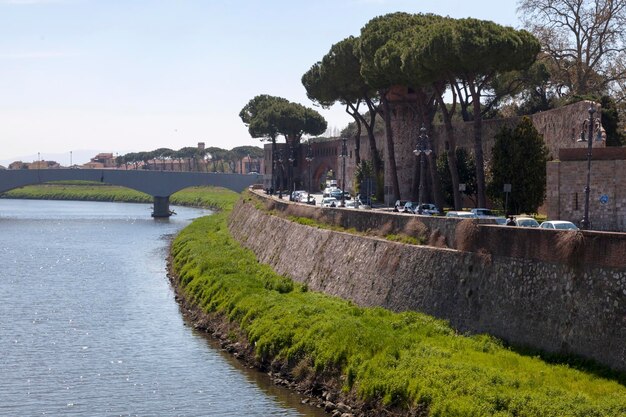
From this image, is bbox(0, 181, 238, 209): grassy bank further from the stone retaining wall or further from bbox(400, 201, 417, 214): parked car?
the stone retaining wall

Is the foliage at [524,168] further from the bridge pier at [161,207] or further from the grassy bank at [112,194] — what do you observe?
the grassy bank at [112,194]

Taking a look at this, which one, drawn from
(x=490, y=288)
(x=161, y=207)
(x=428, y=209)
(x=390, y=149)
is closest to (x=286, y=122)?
(x=161, y=207)

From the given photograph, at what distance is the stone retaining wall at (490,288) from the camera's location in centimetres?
2478

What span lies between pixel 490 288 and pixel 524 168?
2126cm

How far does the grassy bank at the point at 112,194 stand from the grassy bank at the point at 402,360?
4389 inches

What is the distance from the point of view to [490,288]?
2919cm

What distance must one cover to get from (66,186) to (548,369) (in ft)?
596

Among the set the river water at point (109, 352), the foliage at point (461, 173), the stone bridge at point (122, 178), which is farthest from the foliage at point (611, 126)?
the stone bridge at point (122, 178)

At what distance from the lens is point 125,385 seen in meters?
31.4

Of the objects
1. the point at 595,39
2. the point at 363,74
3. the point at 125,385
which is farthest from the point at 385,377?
the point at 595,39

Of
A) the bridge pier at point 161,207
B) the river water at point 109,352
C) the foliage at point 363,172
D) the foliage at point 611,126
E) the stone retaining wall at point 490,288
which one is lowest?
the river water at point 109,352

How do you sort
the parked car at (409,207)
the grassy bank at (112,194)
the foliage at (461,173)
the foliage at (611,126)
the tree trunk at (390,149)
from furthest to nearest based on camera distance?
1. the grassy bank at (112,194)
2. the tree trunk at (390,149)
3. the foliage at (461,173)
4. the parked car at (409,207)
5. the foliage at (611,126)

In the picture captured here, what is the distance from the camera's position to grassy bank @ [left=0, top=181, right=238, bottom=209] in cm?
16121

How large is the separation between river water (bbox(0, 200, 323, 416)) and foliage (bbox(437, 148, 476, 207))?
1683 cm
